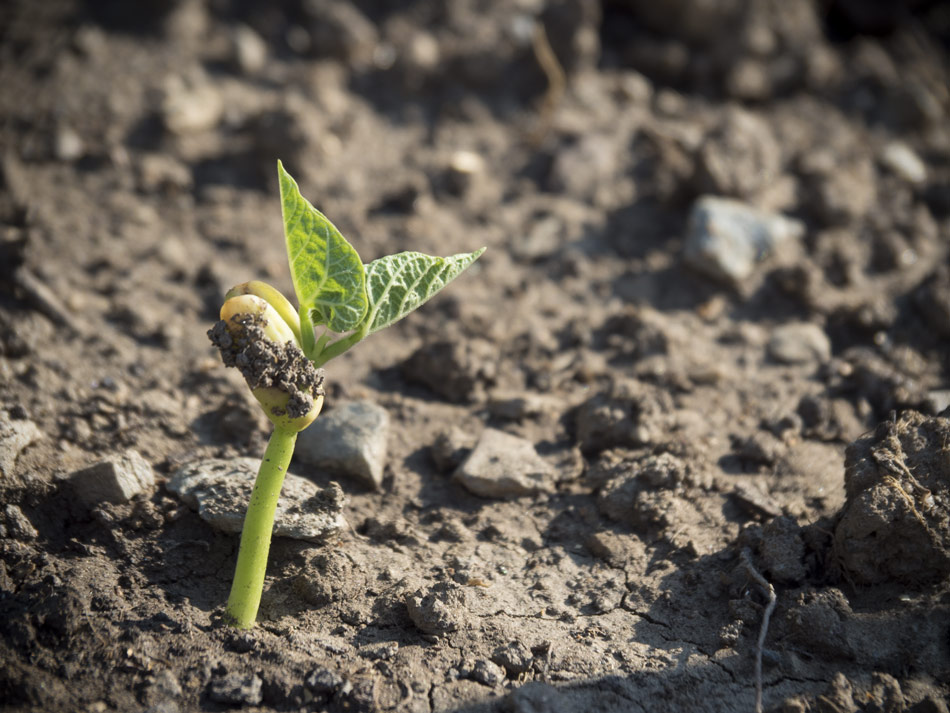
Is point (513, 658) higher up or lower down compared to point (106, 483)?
lower down

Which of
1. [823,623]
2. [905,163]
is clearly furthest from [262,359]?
[905,163]

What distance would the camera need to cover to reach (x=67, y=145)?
12.3 ft

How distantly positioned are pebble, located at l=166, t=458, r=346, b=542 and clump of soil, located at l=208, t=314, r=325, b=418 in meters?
0.53

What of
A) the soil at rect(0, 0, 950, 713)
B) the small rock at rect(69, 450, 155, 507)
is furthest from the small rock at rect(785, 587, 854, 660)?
the small rock at rect(69, 450, 155, 507)

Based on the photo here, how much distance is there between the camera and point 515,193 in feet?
13.0

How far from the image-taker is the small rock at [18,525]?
2209mm

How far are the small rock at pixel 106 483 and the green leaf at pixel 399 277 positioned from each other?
98 centimetres

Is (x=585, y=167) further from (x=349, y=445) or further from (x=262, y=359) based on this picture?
(x=262, y=359)

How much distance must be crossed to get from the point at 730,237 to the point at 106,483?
275cm

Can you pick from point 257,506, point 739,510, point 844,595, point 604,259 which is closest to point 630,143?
point 604,259

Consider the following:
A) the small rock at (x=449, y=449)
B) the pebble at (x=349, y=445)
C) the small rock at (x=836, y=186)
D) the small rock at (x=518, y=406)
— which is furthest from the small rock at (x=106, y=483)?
the small rock at (x=836, y=186)

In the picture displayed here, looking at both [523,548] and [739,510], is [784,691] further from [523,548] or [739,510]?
[523,548]

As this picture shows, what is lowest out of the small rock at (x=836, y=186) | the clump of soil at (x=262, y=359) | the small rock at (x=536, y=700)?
the small rock at (x=536, y=700)

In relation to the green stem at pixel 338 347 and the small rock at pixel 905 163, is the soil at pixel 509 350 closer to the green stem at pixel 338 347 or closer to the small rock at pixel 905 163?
the small rock at pixel 905 163
